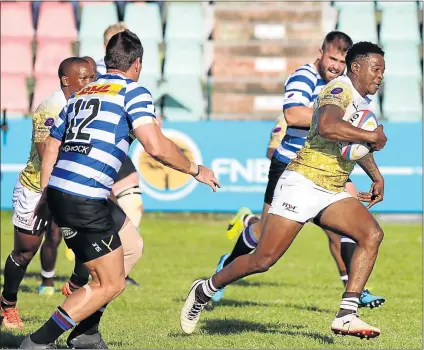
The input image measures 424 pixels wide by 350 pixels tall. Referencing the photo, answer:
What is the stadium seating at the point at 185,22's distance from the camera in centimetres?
2170

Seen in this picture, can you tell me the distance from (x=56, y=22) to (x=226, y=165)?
6083mm

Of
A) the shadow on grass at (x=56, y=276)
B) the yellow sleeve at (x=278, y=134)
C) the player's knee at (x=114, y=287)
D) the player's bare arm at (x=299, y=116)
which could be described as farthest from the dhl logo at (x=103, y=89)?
the shadow on grass at (x=56, y=276)

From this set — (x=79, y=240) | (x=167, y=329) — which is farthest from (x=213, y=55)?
(x=79, y=240)

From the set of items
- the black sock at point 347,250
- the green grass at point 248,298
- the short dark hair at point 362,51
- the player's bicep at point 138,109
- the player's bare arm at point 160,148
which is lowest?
the green grass at point 248,298

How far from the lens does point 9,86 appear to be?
20641 mm

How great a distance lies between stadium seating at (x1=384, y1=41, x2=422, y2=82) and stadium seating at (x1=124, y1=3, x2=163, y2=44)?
4796 millimetres

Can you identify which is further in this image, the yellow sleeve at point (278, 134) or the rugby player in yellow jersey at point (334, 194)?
the yellow sleeve at point (278, 134)

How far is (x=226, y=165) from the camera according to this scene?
18.0 m

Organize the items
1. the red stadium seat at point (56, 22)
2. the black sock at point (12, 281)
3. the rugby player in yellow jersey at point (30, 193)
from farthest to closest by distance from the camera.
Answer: the red stadium seat at point (56, 22) < the black sock at point (12, 281) < the rugby player in yellow jersey at point (30, 193)

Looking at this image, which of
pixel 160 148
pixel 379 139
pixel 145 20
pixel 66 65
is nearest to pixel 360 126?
pixel 379 139

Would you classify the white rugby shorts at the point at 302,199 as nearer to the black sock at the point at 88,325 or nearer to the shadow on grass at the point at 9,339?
the black sock at the point at 88,325

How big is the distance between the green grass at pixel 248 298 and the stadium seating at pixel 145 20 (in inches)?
220

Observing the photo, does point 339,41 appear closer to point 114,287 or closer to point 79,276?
point 79,276

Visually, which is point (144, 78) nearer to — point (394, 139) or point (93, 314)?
point (394, 139)
